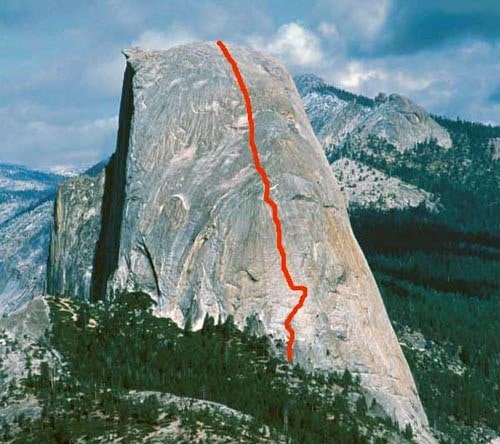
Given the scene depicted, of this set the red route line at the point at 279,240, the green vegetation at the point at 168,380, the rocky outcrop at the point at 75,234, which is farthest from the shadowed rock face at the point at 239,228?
the rocky outcrop at the point at 75,234

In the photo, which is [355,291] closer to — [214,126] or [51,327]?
[214,126]

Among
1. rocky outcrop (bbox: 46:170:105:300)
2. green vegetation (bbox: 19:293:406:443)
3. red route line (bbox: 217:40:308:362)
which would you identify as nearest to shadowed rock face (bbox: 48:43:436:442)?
red route line (bbox: 217:40:308:362)

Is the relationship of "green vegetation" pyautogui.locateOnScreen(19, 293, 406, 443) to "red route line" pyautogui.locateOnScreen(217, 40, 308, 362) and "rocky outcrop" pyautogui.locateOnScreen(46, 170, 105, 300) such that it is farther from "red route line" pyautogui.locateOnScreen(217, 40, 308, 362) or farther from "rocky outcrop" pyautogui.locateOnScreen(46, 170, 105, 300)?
"rocky outcrop" pyautogui.locateOnScreen(46, 170, 105, 300)

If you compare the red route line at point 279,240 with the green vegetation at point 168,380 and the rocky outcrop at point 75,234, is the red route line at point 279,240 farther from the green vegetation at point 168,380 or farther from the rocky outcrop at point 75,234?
the rocky outcrop at point 75,234

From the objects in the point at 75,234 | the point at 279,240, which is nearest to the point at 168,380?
the point at 279,240

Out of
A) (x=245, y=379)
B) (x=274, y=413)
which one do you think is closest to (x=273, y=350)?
(x=245, y=379)
